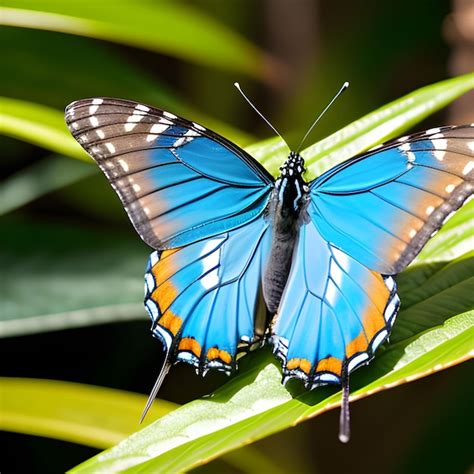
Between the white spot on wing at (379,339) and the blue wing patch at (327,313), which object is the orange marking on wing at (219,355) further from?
the white spot on wing at (379,339)

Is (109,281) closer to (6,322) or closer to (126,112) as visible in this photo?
(6,322)

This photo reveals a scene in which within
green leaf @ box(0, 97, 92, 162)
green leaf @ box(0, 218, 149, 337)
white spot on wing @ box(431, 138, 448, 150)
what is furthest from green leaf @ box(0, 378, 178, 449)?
white spot on wing @ box(431, 138, 448, 150)

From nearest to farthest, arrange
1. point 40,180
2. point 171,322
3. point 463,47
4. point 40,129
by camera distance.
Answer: point 171,322 → point 40,129 → point 463,47 → point 40,180

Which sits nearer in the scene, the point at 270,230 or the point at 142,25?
the point at 270,230

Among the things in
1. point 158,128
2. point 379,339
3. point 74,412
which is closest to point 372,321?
point 379,339

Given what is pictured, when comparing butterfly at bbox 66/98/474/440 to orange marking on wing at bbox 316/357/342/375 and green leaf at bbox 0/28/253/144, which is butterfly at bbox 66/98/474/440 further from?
green leaf at bbox 0/28/253/144

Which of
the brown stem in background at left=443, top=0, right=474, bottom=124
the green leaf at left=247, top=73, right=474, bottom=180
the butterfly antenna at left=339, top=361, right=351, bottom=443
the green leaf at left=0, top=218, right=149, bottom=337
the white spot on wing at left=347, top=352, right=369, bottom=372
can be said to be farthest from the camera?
the brown stem in background at left=443, top=0, right=474, bottom=124

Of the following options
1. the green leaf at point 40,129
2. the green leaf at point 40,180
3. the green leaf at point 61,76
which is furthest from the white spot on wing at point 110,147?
the green leaf at point 40,180

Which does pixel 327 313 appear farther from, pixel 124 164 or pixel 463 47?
pixel 463 47
